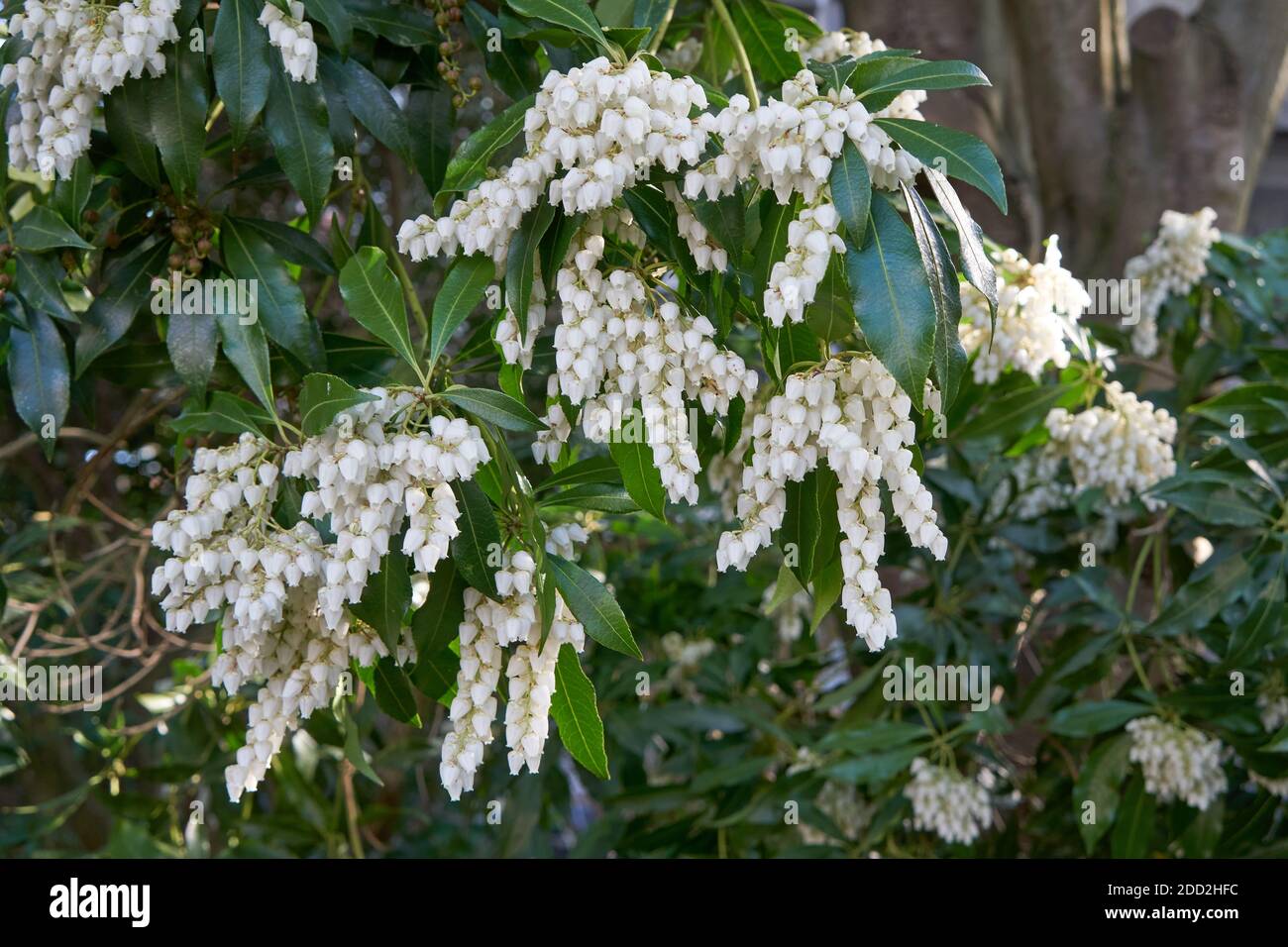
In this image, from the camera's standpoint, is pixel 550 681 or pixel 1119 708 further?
pixel 1119 708

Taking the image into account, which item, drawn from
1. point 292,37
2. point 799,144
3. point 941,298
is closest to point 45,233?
point 292,37

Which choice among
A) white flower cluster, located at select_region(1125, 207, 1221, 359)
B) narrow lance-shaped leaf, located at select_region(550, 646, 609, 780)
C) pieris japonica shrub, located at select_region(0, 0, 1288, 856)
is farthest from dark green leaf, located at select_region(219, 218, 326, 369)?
white flower cluster, located at select_region(1125, 207, 1221, 359)

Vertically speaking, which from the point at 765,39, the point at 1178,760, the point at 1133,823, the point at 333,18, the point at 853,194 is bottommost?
the point at 1133,823

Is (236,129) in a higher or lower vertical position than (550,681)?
higher

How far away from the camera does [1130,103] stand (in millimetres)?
3031

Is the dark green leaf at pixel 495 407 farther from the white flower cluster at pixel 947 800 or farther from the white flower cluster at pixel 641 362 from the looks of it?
the white flower cluster at pixel 947 800

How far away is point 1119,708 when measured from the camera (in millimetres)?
1971

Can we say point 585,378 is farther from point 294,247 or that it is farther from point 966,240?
point 294,247

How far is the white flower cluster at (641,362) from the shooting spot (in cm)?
104

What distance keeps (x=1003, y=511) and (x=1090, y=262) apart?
942 mm

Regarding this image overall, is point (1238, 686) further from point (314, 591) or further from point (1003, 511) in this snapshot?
point (314, 591)

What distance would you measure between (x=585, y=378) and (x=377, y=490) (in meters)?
0.20

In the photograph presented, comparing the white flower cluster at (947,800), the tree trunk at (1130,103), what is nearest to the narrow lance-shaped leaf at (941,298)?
the white flower cluster at (947,800)

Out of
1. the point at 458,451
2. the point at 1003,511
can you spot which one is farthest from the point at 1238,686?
the point at 458,451
